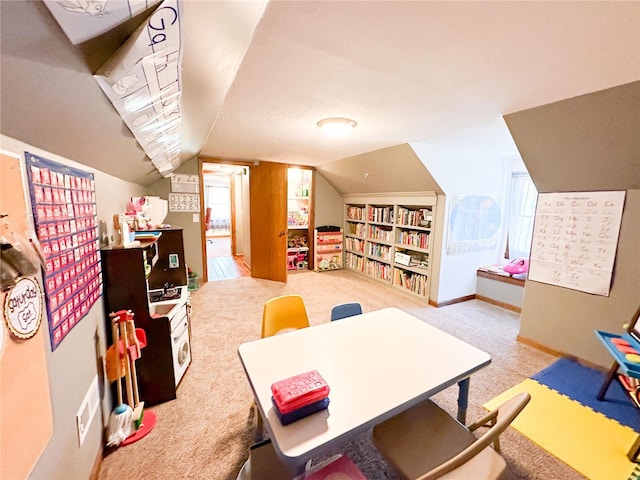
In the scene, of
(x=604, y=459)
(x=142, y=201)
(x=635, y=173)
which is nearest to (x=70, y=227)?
Answer: (x=142, y=201)

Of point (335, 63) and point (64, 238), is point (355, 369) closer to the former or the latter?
point (64, 238)

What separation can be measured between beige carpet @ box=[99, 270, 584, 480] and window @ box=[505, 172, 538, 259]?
1.20 metres

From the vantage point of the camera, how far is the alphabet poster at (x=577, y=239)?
213cm

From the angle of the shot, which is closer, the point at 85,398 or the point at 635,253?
the point at 85,398

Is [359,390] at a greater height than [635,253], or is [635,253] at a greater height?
[635,253]

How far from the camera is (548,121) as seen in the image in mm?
1938

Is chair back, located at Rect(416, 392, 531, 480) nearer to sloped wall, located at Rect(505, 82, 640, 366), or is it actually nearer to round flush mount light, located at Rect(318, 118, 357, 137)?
sloped wall, located at Rect(505, 82, 640, 366)

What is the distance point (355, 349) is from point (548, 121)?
230cm

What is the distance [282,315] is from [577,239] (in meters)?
2.79

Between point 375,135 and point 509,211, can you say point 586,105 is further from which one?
point 509,211

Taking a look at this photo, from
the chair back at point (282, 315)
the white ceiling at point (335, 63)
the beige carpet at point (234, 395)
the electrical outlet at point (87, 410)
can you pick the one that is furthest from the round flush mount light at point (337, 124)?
the electrical outlet at point (87, 410)

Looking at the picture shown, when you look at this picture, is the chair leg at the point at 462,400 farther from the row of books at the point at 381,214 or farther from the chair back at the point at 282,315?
the row of books at the point at 381,214

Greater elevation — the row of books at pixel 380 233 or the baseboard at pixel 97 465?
the row of books at pixel 380 233

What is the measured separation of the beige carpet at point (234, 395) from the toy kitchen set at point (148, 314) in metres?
0.15
